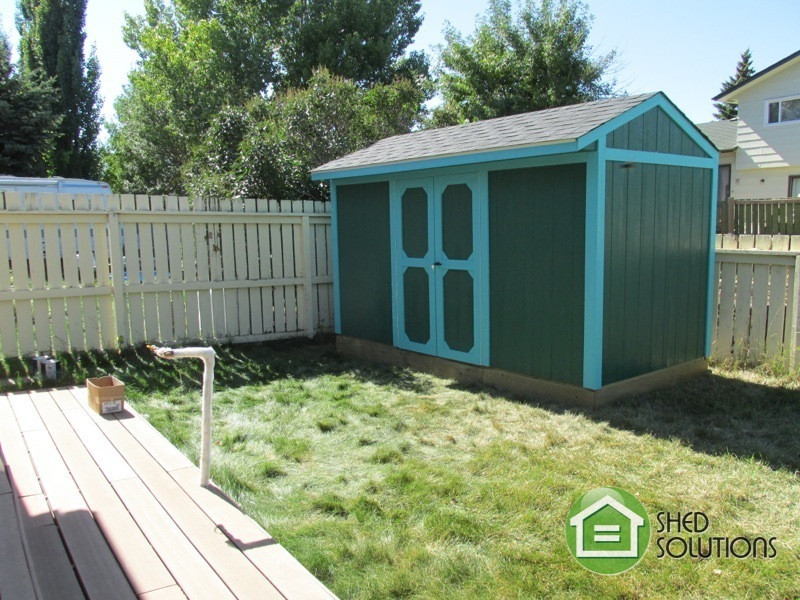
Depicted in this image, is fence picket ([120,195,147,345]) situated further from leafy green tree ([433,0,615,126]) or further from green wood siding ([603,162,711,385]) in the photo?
leafy green tree ([433,0,615,126])

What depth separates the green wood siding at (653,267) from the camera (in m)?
4.64

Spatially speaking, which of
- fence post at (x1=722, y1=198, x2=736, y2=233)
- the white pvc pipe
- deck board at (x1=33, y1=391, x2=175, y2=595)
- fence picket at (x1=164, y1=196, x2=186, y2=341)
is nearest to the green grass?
the white pvc pipe

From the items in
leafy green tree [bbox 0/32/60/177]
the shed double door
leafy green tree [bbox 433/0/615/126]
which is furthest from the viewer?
leafy green tree [bbox 433/0/615/126]

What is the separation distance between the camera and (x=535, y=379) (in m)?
4.99

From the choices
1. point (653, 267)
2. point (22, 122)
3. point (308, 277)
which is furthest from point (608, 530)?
point (22, 122)

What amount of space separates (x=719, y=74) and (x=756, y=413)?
43.7 m

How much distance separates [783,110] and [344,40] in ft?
46.9

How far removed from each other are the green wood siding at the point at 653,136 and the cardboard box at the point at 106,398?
13.2ft

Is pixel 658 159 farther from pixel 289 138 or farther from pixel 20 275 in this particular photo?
pixel 289 138

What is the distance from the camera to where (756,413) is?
4.48m

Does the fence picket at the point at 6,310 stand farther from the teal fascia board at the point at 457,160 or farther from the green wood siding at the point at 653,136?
the green wood siding at the point at 653,136

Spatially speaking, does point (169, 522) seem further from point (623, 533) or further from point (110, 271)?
point (110, 271)

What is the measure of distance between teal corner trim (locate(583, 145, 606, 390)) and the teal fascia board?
0.94 ft

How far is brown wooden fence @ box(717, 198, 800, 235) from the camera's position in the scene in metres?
7.82
